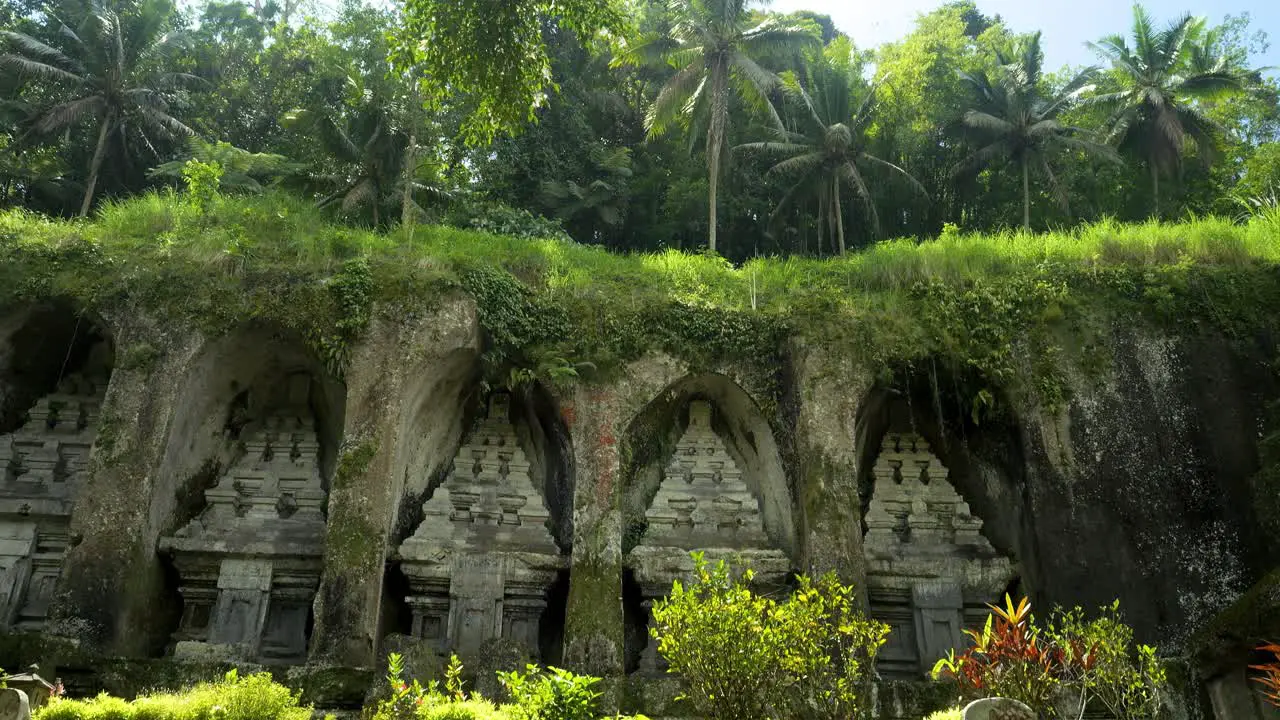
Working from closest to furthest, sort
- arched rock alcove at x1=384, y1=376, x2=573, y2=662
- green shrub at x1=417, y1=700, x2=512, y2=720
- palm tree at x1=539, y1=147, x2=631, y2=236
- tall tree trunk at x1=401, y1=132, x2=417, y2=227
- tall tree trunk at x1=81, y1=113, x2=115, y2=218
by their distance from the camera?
green shrub at x1=417, y1=700, x2=512, y2=720 → arched rock alcove at x1=384, y1=376, x2=573, y2=662 → tall tree trunk at x1=401, y1=132, x2=417, y2=227 → tall tree trunk at x1=81, y1=113, x2=115, y2=218 → palm tree at x1=539, y1=147, x2=631, y2=236

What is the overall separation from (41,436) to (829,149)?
17.7 m

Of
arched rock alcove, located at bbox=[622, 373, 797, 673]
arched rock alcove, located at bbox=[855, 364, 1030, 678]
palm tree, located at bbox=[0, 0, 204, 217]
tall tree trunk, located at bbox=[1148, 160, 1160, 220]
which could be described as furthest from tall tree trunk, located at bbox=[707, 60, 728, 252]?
palm tree, located at bbox=[0, 0, 204, 217]

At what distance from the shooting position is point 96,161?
20.9m

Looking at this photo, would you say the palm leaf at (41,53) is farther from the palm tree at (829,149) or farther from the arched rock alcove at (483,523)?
the arched rock alcove at (483,523)

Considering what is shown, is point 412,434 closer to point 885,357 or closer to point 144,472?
point 144,472

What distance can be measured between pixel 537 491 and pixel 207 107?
17.7 metres

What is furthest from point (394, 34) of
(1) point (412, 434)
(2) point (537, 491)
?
(2) point (537, 491)

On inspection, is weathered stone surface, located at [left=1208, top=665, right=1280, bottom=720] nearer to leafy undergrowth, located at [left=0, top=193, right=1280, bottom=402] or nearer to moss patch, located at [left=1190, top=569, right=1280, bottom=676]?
moss patch, located at [left=1190, top=569, right=1280, bottom=676]

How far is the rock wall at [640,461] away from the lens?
9.77 meters

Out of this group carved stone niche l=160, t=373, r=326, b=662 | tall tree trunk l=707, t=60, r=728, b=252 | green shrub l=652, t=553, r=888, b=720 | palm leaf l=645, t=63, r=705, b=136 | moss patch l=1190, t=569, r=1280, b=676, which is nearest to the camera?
green shrub l=652, t=553, r=888, b=720

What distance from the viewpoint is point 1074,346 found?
443 inches

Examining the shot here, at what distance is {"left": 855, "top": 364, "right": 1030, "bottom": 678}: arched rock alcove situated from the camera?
11117 millimetres

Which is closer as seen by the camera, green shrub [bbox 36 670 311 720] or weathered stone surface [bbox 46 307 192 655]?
green shrub [bbox 36 670 311 720]

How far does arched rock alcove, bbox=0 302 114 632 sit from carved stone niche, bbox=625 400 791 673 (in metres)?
6.93
